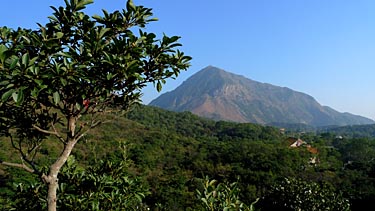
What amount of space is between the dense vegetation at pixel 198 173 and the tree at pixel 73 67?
0.73 meters

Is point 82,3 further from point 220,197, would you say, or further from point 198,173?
point 198,173

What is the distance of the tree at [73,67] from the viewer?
2.48 m

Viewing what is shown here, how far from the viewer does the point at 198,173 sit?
47531mm

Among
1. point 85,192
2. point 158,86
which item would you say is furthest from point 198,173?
point 158,86

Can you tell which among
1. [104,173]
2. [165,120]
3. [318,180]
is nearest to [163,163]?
[318,180]

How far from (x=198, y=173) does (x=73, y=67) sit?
4588 centimetres

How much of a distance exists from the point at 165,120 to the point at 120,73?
9036cm

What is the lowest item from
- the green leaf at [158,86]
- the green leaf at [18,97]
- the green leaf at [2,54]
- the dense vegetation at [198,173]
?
the dense vegetation at [198,173]

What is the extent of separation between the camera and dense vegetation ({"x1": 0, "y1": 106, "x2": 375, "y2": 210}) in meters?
3.71

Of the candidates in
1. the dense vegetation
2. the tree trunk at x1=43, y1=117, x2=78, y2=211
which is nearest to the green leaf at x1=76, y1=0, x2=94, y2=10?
the tree trunk at x1=43, y1=117, x2=78, y2=211

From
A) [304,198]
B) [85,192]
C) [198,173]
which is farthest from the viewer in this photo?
[198,173]

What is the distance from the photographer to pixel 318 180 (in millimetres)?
38812

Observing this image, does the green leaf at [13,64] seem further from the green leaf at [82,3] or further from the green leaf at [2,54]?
the green leaf at [82,3]

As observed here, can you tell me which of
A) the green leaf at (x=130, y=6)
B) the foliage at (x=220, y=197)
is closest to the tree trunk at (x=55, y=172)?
the green leaf at (x=130, y=6)
